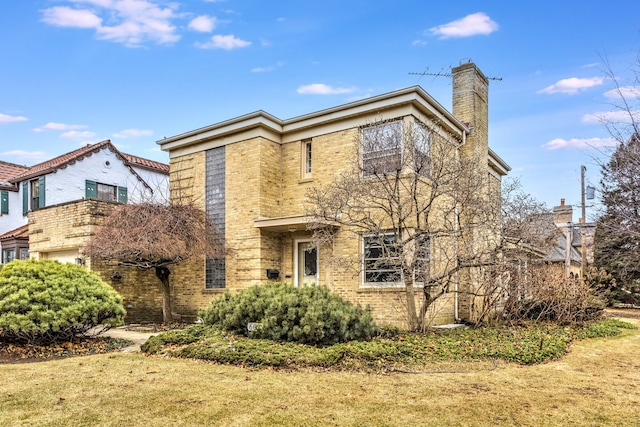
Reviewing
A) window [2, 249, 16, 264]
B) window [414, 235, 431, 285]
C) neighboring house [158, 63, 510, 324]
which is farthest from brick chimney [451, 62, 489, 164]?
window [2, 249, 16, 264]

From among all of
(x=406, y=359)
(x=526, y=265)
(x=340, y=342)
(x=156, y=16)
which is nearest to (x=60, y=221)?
(x=156, y=16)

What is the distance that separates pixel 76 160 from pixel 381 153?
1732 centimetres

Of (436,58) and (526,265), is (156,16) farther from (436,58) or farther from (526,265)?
(526,265)

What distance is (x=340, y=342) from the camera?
8711 mm

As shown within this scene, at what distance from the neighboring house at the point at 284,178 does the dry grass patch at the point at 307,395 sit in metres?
5.50

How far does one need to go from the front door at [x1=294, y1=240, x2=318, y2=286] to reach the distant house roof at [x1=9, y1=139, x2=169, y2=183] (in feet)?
45.2

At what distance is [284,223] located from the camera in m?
13.0

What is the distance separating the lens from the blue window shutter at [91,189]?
2205 centimetres

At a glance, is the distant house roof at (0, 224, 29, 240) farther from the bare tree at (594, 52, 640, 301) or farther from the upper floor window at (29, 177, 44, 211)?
the bare tree at (594, 52, 640, 301)

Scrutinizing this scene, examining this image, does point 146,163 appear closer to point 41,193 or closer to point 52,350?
point 41,193

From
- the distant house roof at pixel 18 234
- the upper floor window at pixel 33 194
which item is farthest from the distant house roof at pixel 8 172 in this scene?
the distant house roof at pixel 18 234

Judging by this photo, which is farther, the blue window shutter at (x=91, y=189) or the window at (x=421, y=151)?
the blue window shutter at (x=91, y=189)

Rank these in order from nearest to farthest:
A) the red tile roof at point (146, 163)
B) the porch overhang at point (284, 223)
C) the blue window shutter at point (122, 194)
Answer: the porch overhang at point (284, 223), the blue window shutter at point (122, 194), the red tile roof at point (146, 163)

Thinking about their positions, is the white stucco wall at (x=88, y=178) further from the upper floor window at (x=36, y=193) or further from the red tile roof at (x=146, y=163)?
the red tile roof at (x=146, y=163)
